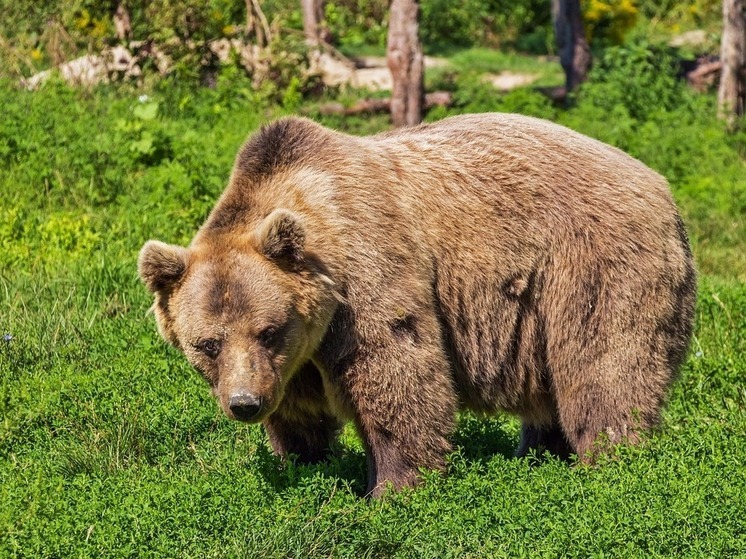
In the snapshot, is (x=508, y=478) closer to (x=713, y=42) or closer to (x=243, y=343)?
(x=243, y=343)

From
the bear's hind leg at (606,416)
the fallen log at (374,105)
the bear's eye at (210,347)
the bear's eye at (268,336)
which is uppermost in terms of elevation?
the bear's eye at (268,336)

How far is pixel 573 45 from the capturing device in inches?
639

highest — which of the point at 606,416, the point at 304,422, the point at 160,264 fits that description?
the point at 160,264

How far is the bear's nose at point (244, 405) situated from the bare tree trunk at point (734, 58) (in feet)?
35.4

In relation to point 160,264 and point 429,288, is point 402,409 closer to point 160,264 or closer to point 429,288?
point 429,288

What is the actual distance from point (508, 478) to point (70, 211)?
5588 millimetres

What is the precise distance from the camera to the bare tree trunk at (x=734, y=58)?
14.5 m

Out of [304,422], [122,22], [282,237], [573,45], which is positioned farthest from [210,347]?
[573,45]

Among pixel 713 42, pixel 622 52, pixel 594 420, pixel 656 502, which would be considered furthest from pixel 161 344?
pixel 713 42

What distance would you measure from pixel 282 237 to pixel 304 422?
1.16 meters

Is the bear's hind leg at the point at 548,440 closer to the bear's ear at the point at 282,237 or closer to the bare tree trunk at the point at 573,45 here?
the bear's ear at the point at 282,237

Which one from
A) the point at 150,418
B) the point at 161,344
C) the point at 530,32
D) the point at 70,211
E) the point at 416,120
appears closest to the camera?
the point at 150,418

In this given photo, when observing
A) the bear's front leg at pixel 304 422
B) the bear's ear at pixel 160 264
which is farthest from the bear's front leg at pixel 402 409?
the bear's ear at pixel 160 264

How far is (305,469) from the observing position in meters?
5.68
